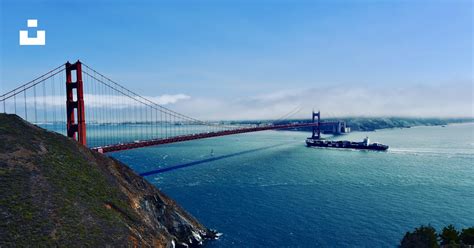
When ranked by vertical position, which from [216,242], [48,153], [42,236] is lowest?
[216,242]

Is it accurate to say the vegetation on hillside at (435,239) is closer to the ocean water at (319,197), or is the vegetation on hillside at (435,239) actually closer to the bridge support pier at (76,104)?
the ocean water at (319,197)

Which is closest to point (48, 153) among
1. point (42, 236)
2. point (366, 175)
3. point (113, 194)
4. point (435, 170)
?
point (113, 194)

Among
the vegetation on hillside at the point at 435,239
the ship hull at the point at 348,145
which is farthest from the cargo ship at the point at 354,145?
the vegetation on hillside at the point at 435,239

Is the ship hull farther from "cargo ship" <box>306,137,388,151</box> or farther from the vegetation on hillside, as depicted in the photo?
the vegetation on hillside

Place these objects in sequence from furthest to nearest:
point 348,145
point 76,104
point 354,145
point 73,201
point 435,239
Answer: point 348,145 < point 354,145 < point 76,104 < point 435,239 < point 73,201

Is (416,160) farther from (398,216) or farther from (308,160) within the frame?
(398,216)

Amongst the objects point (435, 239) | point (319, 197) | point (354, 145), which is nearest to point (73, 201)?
point (435, 239)

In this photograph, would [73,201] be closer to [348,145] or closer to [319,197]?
[319,197]
